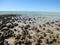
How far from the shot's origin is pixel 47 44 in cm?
538

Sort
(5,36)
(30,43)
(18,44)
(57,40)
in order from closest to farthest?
1. (18,44)
2. (30,43)
3. (57,40)
4. (5,36)

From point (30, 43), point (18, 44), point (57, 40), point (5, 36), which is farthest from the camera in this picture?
point (5, 36)

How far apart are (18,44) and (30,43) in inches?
32.8

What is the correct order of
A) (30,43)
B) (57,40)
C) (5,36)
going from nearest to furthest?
1. (30,43)
2. (57,40)
3. (5,36)

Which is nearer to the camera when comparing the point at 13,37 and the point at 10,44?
the point at 10,44

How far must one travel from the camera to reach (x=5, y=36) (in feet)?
22.1

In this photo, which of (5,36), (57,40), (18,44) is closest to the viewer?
(18,44)

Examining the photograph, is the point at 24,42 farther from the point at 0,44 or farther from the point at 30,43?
the point at 0,44

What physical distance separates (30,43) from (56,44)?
171 cm

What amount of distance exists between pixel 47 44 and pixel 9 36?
3.20 m

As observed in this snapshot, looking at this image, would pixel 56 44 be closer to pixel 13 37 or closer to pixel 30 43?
pixel 30 43

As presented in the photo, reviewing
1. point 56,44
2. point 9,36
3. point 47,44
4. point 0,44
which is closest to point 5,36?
point 9,36

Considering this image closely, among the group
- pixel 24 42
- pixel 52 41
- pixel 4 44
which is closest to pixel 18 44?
pixel 24 42

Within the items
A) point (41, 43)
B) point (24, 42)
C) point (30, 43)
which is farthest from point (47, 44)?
point (24, 42)
